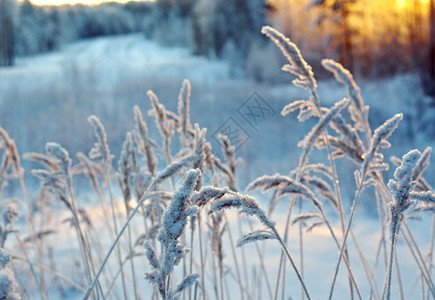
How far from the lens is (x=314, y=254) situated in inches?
115

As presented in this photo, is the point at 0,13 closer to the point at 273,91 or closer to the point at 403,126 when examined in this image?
the point at 273,91

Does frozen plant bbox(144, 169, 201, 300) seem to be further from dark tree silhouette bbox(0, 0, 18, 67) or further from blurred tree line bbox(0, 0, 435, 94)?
dark tree silhouette bbox(0, 0, 18, 67)

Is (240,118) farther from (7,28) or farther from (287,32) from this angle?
(7,28)

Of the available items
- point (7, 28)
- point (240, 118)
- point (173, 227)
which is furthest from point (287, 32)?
point (7, 28)

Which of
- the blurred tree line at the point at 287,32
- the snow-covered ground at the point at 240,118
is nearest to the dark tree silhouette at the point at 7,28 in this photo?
the blurred tree line at the point at 287,32

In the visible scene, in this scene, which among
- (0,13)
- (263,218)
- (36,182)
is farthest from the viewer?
(0,13)

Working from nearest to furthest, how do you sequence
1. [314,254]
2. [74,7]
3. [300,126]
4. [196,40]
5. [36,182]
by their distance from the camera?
[314,254], [36,182], [300,126], [196,40], [74,7]

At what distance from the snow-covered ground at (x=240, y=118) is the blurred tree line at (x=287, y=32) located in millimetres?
679

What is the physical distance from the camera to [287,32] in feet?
39.9

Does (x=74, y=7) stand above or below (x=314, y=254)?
above

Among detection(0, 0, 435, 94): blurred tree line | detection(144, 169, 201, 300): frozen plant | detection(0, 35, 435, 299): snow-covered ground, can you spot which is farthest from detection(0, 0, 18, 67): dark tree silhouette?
detection(144, 169, 201, 300): frozen plant

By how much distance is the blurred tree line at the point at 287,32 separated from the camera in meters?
9.25

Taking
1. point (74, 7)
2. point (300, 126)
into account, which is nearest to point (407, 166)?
point (300, 126)

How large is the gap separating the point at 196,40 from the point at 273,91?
2060cm
